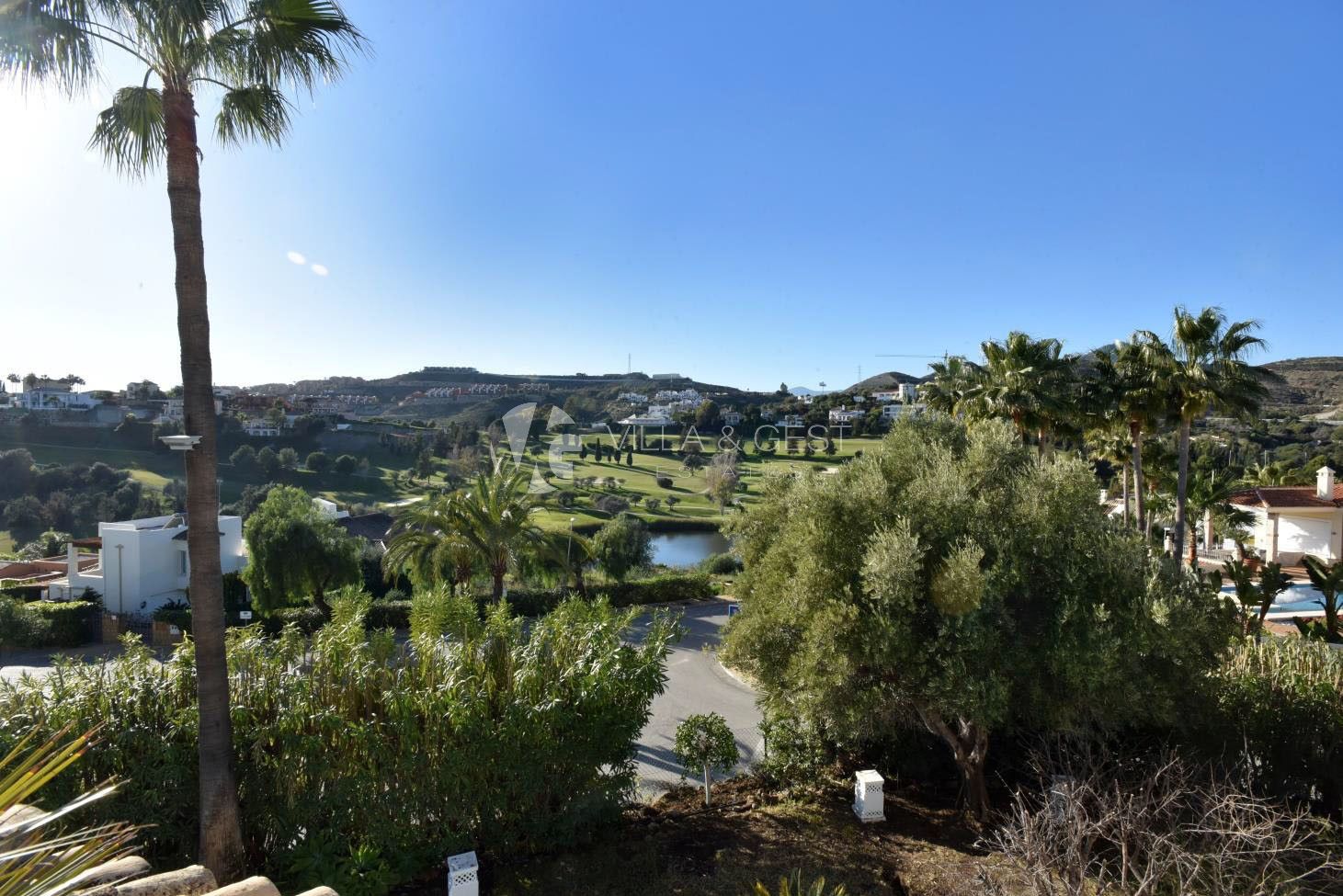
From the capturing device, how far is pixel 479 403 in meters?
80.1

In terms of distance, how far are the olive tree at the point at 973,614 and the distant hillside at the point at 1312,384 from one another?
77.5 meters

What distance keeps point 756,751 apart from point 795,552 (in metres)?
4.81

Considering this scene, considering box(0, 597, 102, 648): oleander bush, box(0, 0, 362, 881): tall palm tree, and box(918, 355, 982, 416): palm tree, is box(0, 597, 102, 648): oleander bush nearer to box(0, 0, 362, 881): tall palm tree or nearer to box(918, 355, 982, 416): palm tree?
box(0, 0, 362, 881): tall palm tree

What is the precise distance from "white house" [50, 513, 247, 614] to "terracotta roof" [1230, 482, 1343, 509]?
3659 centimetres

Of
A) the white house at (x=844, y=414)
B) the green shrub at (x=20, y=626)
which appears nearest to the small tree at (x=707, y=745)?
the green shrub at (x=20, y=626)

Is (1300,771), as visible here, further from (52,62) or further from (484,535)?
(484,535)

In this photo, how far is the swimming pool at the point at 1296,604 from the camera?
18.7 meters

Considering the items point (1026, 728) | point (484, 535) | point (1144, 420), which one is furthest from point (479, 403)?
point (1026, 728)

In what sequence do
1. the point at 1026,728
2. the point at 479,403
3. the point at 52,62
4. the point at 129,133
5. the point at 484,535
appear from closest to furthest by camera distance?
the point at 52,62 < the point at 129,133 < the point at 1026,728 < the point at 484,535 < the point at 479,403

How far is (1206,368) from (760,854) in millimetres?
15151

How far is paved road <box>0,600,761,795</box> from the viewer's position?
10305mm

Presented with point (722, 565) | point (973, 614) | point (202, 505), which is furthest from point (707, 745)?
point (722, 565)

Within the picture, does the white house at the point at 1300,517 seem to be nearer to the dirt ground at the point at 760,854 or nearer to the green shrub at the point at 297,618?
the dirt ground at the point at 760,854

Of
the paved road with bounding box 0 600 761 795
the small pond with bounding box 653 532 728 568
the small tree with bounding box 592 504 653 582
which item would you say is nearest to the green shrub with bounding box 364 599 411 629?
the paved road with bounding box 0 600 761 795
